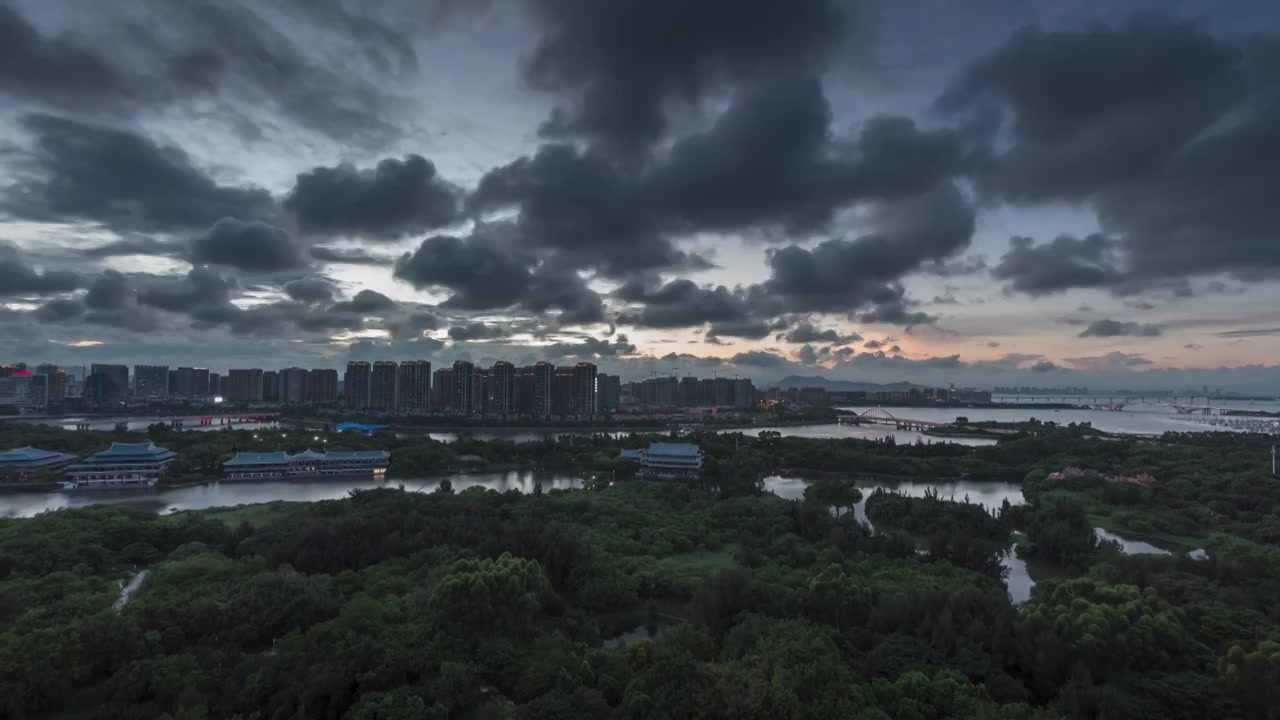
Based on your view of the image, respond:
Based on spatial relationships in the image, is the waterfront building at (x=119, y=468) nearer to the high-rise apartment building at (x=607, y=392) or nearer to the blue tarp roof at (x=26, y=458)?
the blue tarp roof at (x=26, y=458)

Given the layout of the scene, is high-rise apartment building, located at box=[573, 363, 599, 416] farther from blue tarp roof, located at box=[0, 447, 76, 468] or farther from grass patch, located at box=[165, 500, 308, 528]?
grass patch, located at box=[165, 500, 308, 528]

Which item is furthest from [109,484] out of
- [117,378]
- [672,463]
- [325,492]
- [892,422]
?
[117,378]

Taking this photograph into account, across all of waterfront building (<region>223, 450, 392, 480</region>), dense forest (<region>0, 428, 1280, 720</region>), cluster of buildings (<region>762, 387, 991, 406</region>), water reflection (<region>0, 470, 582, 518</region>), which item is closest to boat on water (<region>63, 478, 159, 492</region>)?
water reflection (<region>0, 470, 582, 518</region>)

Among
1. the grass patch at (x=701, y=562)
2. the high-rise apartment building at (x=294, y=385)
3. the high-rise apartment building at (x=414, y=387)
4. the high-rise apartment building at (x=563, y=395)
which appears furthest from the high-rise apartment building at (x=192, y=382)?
the grass patch at (x=701, y=562)

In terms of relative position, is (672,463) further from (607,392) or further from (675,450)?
(607,392)

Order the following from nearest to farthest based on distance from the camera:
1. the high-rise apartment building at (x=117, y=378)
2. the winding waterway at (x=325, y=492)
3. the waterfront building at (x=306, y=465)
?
the winding waterway at (x=325, y=492) → the waterfront building at (x=306, y=465) → the high-rise apartment building at (x=117, y=378)

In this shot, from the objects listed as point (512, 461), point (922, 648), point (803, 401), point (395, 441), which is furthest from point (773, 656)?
point (803, 401)

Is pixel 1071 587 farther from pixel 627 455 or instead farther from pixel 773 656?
pixel 627 455
